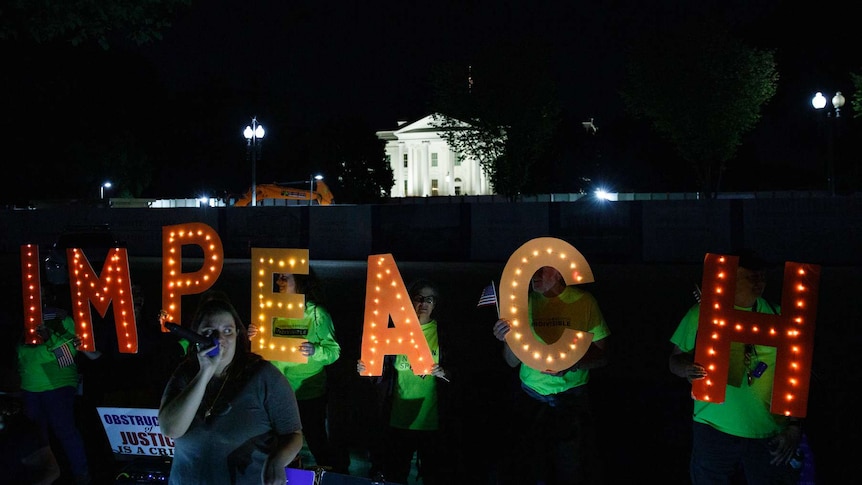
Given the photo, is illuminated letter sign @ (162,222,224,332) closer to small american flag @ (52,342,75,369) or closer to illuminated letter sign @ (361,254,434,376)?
small american flag @ (52,342,75,369)

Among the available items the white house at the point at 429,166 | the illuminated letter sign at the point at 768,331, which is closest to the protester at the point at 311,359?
the illuminated letter sign at the point at 768,331

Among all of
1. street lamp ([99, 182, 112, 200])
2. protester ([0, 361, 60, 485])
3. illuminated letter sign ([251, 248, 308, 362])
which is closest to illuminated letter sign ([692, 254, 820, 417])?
illuminated letter sign ([251, 248, 308, 362])

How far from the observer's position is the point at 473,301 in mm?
16438

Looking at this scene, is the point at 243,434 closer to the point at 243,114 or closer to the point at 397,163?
the point at 243,114

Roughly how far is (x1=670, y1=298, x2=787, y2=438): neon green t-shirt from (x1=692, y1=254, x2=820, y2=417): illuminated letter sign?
0.32 feet

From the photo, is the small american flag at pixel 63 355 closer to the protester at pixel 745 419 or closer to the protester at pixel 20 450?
the protester at pixel 20 450

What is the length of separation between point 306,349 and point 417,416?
99 cm

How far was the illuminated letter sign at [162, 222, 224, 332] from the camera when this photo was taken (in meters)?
6.52

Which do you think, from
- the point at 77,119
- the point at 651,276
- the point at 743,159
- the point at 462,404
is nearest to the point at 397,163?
the point at 743,159

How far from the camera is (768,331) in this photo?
4.50 meters

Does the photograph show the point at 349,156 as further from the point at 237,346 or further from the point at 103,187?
the point at 237,346

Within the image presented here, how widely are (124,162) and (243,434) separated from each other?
231 feet

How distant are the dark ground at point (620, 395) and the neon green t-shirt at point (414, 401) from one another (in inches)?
25.4

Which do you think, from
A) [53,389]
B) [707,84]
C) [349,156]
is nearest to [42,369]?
[53,389]
